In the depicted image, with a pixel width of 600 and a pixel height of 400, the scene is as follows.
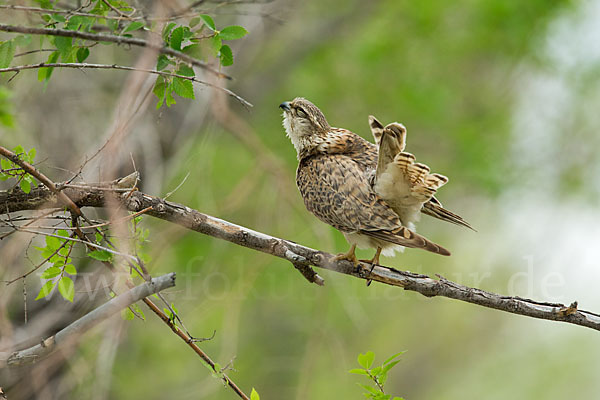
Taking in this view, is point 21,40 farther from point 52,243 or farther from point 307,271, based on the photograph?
point 307,271

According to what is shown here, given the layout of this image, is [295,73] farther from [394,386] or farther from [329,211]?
[394,386]

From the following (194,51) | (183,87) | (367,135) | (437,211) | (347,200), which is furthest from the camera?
(367,135)

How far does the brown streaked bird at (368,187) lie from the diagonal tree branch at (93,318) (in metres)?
1.60

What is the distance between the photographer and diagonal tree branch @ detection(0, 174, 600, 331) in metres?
2.87

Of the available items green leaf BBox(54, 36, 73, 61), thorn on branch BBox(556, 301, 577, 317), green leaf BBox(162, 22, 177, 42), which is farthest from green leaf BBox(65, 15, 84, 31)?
thorn on branch BBox(556, 301, 577, 317)

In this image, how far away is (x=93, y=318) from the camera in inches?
95.9

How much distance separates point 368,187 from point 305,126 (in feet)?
2.67

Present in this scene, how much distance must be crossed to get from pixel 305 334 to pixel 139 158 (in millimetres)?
6487

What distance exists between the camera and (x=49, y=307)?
5816 mm

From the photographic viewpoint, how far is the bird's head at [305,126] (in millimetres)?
4676

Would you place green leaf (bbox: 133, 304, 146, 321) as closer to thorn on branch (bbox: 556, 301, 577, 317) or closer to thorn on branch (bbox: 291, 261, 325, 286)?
thorn on branch (bbox: 291, 261, 325, 286)

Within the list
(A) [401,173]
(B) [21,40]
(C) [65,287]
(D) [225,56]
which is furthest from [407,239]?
(B) [21,40]

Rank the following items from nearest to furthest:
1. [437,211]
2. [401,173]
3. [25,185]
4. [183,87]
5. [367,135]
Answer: [25,185] → [183,87] → [401,173] → [437,211] → [367,135]

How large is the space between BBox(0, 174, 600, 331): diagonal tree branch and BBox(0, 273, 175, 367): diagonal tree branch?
57 centimetres
